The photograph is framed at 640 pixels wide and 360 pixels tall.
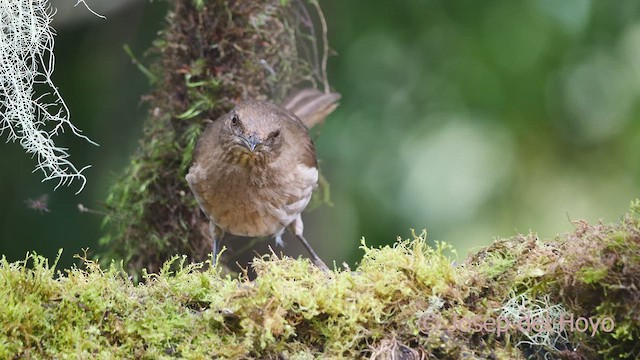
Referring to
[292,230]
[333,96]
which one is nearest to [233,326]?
[292,230]

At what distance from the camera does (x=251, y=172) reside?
457 centimetres

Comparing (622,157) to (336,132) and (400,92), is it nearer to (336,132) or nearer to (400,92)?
(400,92)

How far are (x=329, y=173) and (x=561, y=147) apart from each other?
63.9 inches

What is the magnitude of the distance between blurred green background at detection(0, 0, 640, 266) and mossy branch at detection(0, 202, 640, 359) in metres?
2.53

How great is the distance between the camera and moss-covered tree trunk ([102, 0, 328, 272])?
4754 mm

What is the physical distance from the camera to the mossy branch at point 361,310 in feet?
7.85

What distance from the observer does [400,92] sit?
5.70 m

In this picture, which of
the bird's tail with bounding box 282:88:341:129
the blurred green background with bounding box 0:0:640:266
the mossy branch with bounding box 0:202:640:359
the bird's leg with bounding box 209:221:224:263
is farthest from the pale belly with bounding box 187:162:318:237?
the mossy branch with bounding box 0:202:640:359

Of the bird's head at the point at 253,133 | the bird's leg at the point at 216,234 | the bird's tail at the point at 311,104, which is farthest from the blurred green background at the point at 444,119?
the bird's head at the point at 253,133

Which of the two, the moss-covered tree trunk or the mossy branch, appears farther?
the moss-covered tree trunk

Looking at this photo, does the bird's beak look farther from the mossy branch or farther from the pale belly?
the mossy branch

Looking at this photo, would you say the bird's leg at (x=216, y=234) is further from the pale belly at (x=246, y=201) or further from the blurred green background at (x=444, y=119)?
the blurred green background at (x=444, y=119)

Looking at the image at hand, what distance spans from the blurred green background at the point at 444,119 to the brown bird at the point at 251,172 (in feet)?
2.70

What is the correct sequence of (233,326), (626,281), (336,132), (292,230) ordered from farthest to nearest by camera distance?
(336,132), (292,230), (233,326), (626,281)
